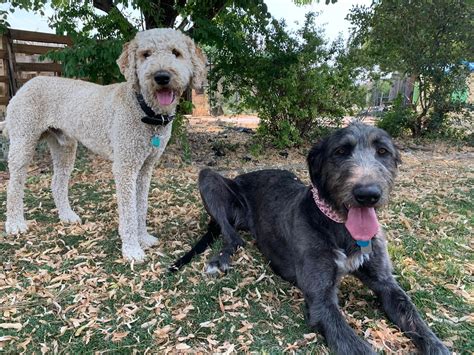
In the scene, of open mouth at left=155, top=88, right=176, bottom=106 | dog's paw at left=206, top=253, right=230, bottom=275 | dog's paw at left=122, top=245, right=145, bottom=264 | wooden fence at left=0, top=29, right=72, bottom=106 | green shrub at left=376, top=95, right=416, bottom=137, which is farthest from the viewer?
green shrub at left=376, top=95, right=416, bottom=137

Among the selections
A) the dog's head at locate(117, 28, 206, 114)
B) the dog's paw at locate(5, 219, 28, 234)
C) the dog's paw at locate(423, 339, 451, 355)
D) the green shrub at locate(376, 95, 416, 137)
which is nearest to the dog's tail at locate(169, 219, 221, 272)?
the dog's head at locate(117, 28, 206, 114)

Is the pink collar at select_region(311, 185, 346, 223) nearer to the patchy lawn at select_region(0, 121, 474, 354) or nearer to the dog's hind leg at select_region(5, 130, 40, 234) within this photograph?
the patchy lawn at select_region(0, 121, 474, 354)

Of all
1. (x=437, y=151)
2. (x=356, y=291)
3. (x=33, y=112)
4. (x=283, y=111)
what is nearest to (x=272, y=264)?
(x=356, y=291)

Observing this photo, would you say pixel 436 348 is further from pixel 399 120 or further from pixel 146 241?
pixel 399 120

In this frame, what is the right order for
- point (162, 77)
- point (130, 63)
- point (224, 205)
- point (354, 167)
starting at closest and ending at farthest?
point (354, 167), point (162, 77), point (130, 63), point (224, 205)

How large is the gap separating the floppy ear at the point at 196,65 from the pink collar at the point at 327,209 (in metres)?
1.33

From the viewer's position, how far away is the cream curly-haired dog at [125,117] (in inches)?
120

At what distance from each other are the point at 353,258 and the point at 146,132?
73.0 inches

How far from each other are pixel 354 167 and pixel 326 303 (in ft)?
2.86

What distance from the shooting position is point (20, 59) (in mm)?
8797

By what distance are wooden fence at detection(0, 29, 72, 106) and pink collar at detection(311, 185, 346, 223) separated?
7861mm

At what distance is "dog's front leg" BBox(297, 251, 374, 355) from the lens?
2.29 meters

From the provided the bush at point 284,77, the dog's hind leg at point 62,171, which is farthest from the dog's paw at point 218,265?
the bush at point 284,77

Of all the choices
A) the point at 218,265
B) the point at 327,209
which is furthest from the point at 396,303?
the point at 218,265
